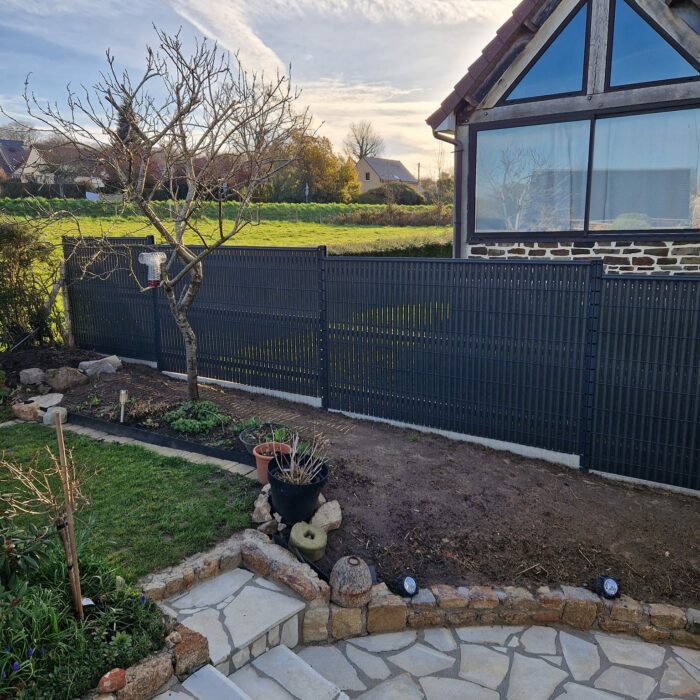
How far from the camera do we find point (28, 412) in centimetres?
653

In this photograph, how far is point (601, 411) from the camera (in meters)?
5.13

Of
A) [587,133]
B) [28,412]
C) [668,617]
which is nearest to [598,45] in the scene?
[587,133]

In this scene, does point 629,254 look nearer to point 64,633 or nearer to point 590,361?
point 590,361

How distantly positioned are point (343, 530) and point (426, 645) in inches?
39.2

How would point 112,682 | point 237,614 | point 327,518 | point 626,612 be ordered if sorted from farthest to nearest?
point 327,518 → point 626,612 → point 237,614 → point 112,682

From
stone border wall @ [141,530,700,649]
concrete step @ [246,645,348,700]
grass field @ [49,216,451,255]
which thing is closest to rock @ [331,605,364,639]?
stone border wall @ [141,530,700,649]

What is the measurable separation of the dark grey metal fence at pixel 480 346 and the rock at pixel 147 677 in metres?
3.84

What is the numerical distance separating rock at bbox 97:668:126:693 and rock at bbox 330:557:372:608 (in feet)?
4.44

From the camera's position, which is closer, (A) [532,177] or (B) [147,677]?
(B) [147,677]

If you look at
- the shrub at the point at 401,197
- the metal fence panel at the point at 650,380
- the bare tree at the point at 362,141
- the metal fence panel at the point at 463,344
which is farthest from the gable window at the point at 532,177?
the bare tree at the point at 362,141

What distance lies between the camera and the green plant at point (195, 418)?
5879mm

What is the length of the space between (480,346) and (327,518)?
2.42 m

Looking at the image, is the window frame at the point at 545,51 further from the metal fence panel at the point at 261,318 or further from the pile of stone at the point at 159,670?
the pile of stone at the point at 159,670

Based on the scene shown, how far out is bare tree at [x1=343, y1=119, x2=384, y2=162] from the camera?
53.7m
